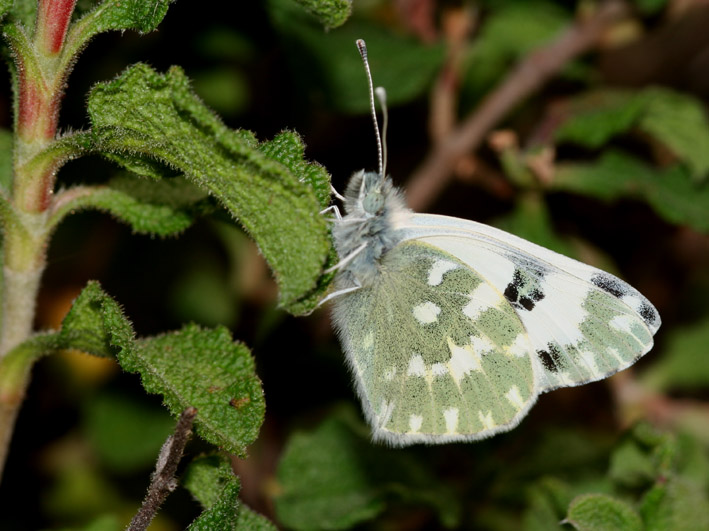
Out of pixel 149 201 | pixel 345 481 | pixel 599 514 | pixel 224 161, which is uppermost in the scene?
pixel 224 161

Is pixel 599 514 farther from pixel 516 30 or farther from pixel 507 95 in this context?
pixel 516 30

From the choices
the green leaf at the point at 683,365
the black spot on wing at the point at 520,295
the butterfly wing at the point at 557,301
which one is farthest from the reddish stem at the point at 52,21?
the green leaf at the point at 683,365

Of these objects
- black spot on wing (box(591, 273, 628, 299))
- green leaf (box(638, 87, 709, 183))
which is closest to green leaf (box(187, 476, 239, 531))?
black spot on wing (box(591, 273, 628, 299))

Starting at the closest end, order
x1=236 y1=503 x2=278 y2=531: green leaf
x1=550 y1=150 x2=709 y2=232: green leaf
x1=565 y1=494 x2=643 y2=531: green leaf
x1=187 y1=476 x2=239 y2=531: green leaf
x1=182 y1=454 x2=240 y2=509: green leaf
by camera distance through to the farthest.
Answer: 1. x1=187 y1=476 x2=239 y2=531: green leaf
2. x1=182 y1=454 x2=240 y2=509: green leaf
3. x1=236 y1=503 x2=278 y2=531: green leaf
4. x1=565 y1=494 x2=643 y2=531: green leaf
5. x1=550 y1=150 x2=709 y2=232: green leaf

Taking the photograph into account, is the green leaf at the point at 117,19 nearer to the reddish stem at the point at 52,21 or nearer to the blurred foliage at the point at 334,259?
the reddish stem at the point at 52,21

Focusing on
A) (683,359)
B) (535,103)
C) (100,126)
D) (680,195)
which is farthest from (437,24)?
(100,126)

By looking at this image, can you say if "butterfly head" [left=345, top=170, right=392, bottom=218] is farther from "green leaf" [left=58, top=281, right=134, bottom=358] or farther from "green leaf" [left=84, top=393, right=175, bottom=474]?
"green leaf" [left=84, top=393, right=175, bottom=474]

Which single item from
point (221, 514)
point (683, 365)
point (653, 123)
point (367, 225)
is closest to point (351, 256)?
point (367, 225)
